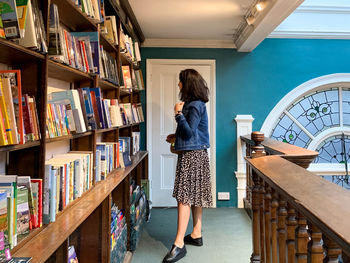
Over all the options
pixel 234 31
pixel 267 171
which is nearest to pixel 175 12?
pixel 234 31

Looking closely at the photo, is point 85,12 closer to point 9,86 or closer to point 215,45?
point 9,86

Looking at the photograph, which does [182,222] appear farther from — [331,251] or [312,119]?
[312,119]

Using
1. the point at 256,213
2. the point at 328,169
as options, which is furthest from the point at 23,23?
the point at 328,169

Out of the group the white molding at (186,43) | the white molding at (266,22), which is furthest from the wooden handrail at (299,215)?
the white molding at (186,43)

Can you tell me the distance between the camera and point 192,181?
2314 mm

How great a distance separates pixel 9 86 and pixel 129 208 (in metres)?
1.66

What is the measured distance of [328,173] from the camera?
3.89m

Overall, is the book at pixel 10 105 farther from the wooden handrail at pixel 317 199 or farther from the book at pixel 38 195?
the wooden handrail at pixel 317 199

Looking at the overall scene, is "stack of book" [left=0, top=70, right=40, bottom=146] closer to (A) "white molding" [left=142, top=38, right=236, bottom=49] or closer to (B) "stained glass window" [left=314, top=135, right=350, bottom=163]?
(A) "white molding" [left=142, top=38, right=236, bottom=49]

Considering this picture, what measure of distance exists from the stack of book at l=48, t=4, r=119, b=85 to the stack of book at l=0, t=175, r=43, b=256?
54 centimetres

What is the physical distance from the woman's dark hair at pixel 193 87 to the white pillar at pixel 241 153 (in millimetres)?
1543

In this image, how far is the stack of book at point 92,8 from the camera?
5.01 ft

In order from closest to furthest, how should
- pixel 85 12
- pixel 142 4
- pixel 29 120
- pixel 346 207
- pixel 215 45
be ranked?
pixel 346 207
pixel 29 120
pixel 85 12
pixel 142 4
pixel 215 45

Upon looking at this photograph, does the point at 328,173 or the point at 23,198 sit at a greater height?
the point at 23,198
